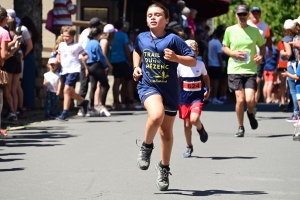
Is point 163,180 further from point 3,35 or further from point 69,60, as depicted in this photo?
point 69,60

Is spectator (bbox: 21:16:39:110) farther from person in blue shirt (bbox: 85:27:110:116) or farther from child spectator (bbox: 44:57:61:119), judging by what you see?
person in blue shirt (bbox: 85:27:110:116)

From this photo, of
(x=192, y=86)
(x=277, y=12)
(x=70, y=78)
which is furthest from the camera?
(x=277, y=12)

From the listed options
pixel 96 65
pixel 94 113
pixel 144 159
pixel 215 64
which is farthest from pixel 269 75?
pixel 144 159

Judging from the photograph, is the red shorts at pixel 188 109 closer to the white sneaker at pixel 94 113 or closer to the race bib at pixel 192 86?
the race bib at pixel 192 86

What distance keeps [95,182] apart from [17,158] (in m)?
2.28

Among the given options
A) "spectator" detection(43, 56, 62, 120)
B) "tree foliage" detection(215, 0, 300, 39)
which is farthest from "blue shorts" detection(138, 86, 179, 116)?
"tree foliage" detection(215, 0, 300, 39)

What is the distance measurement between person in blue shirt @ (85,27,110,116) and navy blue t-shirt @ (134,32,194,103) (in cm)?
963

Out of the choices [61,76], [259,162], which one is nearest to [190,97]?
[259,162]

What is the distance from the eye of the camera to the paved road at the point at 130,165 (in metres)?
9.07

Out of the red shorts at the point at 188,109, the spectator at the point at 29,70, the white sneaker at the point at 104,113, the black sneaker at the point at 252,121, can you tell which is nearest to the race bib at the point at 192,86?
the red shorts at the point at 188,109

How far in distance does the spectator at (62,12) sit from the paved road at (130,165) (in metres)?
4.01

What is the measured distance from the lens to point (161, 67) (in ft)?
29.7

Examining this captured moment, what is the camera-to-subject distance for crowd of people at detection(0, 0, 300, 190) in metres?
9.08

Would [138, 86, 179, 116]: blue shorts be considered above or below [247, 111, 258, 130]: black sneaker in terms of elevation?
above
